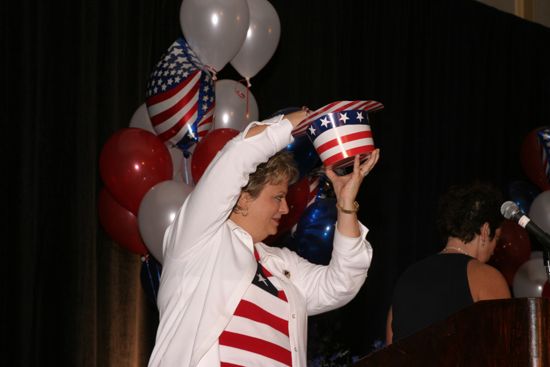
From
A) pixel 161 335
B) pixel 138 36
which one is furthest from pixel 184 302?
pixel 138 36

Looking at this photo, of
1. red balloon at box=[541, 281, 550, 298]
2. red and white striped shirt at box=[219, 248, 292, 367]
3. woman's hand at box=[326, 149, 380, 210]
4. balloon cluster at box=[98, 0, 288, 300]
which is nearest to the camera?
red and white striped shirt at box=[219, 248, 292, 367]

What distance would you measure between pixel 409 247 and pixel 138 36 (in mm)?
2284

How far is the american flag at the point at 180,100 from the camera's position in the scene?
3414 mm

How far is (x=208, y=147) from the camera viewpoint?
3.21 m

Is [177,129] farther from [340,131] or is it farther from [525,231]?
[525,231]

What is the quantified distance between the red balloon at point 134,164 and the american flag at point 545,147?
2.62m

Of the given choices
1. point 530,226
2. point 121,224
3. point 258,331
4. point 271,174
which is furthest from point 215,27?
point 530,226

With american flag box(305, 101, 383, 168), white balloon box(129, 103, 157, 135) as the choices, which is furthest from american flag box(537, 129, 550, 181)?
american flag box(305, 101, 383, 168)

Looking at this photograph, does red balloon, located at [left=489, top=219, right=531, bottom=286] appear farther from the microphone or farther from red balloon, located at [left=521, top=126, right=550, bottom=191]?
the microphone

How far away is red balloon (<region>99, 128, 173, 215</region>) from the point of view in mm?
3367

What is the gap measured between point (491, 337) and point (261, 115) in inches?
129

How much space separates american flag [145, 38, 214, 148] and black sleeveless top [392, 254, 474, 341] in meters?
1.25

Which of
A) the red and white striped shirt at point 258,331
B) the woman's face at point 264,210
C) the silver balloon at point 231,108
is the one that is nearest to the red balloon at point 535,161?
the silver balloon at point 231,108

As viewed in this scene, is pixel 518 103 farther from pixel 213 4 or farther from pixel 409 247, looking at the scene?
pixel 213 4
